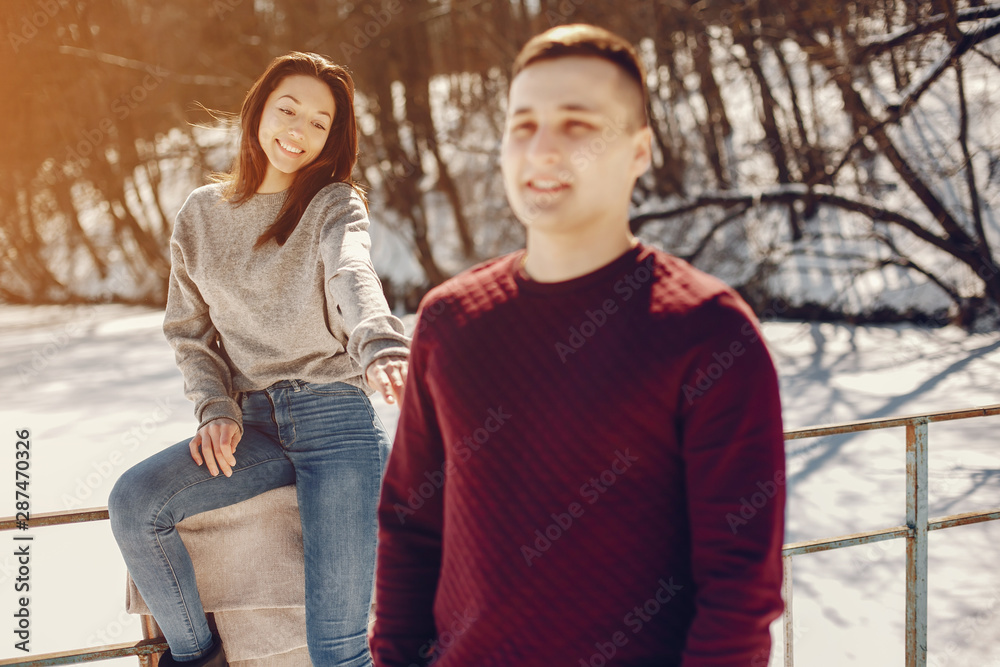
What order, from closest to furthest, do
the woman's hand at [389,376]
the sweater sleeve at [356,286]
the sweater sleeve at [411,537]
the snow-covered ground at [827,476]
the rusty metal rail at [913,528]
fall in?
the sweater sleeve at [411,537]
the woman's hand at [389,376]
the sweater sleeve at [356,286]
the rusty metal rail at [913,528]
the snow-covered ground at [827,476]

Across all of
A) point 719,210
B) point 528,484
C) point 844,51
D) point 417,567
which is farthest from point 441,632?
point 719,210

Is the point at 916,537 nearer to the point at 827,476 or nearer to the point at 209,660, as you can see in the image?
the point at 209,660

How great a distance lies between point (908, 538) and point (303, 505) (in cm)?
166

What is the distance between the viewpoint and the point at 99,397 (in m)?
9.56

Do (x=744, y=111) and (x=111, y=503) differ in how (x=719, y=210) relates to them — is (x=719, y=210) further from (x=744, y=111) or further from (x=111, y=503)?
(x=111, y=503)

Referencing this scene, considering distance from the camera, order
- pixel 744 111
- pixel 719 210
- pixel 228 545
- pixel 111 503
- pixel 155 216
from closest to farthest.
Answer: pixel 111 503 → pixel 228 545 → pixel 719 210 → pixel 744 111 → pixel 155 216

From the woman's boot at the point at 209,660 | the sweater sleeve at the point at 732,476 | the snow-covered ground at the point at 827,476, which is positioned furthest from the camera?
the snow-covered ground at the point at 827,476

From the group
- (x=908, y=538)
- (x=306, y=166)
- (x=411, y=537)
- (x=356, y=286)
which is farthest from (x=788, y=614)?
(x=306, y=166)

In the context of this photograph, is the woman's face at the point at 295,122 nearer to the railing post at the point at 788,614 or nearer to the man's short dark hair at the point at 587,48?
the man's short dark hair at the point at 587,48

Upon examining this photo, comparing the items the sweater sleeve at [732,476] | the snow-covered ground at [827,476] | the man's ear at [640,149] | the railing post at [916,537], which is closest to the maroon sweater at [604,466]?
the sweater sleeve at [732,476]

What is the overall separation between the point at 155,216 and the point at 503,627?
25134 mm

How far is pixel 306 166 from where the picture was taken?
1.90 meters

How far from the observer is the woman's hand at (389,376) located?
4.73 ft

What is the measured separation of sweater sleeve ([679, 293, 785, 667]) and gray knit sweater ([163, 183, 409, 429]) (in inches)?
36.8
